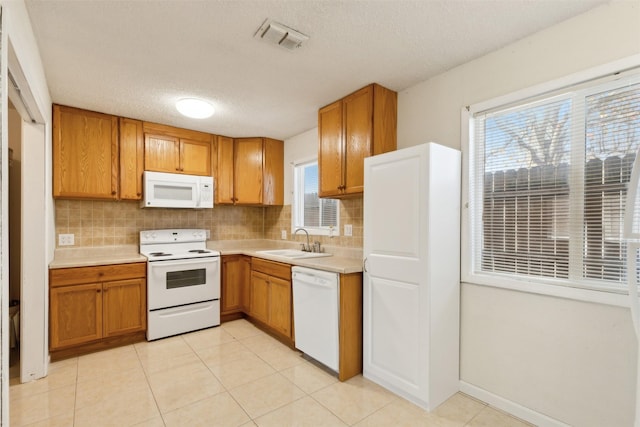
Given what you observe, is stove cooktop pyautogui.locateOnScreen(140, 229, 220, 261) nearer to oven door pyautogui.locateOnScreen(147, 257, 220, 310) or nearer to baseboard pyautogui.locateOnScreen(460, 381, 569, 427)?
oven door pyautogui.locateOnScreen(147, 257, 220, 310)

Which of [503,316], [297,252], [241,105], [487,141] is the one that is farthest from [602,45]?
[297,252]

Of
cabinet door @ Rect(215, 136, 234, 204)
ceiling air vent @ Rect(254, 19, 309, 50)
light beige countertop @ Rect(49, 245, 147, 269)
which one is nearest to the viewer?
ceiling air vent @ Rect(254, 19, 309, 50)

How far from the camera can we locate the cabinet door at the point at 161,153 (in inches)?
137

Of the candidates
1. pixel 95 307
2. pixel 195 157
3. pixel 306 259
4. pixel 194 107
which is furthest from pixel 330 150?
pixel 95 307

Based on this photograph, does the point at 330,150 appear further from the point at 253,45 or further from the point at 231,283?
the point at 231,283

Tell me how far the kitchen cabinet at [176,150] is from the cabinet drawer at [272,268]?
131 centimetres

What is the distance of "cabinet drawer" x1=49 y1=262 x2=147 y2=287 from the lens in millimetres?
2752

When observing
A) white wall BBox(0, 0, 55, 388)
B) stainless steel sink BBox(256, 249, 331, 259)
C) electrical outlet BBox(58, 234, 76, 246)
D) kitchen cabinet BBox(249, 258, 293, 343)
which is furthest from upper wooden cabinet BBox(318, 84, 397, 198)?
electrical outlet BBox(58, 234, 76, 246)

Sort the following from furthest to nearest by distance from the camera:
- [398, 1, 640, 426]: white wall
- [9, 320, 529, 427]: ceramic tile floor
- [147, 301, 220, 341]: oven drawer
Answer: [147, 301, 220, 341]: oven drawer
[9, 320, 529, 427]: ceramic tile floor
[398, 1, 640, 426]: white wall

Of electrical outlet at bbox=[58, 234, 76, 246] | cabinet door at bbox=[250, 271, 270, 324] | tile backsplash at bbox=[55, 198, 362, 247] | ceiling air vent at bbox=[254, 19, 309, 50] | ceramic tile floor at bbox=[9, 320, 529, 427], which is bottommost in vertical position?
ceramic tile floor at bbox=[9, 320, 529, 427]

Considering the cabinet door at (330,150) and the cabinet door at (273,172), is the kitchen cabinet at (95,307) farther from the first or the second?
the cabinet door at (330,150)

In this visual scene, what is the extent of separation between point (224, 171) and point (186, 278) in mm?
1416

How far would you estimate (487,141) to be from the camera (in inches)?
85.9

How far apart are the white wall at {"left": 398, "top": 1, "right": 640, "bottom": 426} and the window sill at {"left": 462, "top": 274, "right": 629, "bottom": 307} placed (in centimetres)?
4
